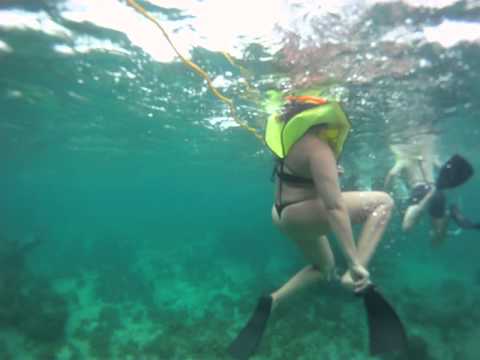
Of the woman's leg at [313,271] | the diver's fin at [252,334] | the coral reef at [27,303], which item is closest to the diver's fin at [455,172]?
the woman's leg at [313,271]

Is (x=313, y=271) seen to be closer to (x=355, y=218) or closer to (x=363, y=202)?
(x=355, y=218)

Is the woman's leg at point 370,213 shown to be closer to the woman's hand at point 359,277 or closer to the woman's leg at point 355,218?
the woman's leg at point 355,218

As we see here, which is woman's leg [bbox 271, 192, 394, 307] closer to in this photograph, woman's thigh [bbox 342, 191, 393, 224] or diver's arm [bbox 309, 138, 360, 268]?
woman's thigh [bbox 342, 191, 393, 224]

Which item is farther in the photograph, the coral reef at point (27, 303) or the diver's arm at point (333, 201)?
the coral reef at point (27, 303)

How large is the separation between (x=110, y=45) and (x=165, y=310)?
11613 mm

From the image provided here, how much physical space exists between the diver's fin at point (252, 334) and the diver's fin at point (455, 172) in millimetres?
5636

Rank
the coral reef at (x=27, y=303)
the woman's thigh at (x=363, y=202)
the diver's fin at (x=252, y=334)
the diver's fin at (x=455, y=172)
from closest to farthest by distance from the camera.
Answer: the woman's thigh at (x=363, y=202)
the diver's fin at (x=252, y=334)
the diver's fin at (x=455, y=172)
the coral reef at (x=27, y=303)

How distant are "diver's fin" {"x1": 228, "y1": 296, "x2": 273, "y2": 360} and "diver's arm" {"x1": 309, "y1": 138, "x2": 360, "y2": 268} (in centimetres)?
190

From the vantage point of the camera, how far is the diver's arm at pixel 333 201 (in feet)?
13.1

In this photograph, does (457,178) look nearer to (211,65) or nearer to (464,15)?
(464,15)

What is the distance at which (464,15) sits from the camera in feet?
26.4

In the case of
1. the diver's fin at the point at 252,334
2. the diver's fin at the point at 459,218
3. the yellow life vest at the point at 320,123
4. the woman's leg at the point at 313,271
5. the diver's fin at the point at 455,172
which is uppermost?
the yellow life vest at the point at 320,123

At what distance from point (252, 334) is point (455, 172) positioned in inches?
243

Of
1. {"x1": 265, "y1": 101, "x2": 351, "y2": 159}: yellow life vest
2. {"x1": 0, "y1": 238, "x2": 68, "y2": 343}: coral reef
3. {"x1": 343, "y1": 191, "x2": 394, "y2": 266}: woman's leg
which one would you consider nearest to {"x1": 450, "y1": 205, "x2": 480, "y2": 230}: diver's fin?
{"x1": 343, "y1": 191, "x2": 394, "y2": 266}: woman's leg
